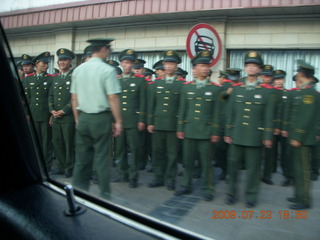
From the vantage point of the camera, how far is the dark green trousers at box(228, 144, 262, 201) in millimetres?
3232

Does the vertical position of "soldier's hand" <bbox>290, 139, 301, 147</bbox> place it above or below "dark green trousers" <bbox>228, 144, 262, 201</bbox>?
above

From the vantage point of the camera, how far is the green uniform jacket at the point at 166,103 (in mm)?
3986

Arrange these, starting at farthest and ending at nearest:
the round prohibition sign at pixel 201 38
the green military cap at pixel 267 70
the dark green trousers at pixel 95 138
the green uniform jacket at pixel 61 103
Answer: the green uniform jacket at pixel 61 103, the green military cap at pixel 267 70, the round prohibition sign at pixel 201 38, the dark green trousers at pixel 95 138

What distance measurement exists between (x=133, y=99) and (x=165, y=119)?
547mm

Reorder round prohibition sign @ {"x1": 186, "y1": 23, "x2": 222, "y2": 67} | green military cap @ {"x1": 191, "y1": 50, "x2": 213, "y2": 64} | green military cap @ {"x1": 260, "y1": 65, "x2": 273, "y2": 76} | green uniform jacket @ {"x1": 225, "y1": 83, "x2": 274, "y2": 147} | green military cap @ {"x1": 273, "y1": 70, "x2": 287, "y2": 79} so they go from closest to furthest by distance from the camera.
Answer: round prohibition sign @ {"x1": 186, "y1": 23, "x2": 222, "y2": 67}, green military cap @ {"x1": 191, "y1": 50, "x2": 213, "y2": 64}, green military cap @ {"x1": 273, "y1": 70, "x2": 287, "y2": 79}, green uniform jacket @ {"x1": 225, "y1": 83, "x2": 274, "y2": 147}, green military cap @ {"x1": 260, "y1": 65, "x2": 273, "y2": 76}

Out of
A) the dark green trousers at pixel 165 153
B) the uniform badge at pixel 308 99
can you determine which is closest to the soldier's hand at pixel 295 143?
the uniform badge at pixel 308 99

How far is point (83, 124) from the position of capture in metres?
2.21

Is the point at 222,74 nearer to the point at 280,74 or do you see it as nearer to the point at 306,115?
the point at 280,74

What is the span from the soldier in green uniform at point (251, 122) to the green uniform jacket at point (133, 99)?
133 centimetres

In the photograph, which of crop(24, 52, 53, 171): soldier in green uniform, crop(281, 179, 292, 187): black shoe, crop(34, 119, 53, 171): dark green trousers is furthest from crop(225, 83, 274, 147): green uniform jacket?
crop(34, 119, 53, 171): dark green trousers

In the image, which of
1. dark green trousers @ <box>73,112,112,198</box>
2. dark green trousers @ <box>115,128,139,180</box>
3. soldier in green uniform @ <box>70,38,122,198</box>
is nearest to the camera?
dark green trousers @ <box>73,112,112,198</box>

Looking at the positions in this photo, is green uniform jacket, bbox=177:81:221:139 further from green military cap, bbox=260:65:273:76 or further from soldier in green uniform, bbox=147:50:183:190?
green military cap, bbox=260:65:273:76

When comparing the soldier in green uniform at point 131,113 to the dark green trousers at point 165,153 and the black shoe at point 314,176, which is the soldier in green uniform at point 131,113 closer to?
the dark green trousers at point 165,153

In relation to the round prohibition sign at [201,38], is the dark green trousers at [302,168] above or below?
below
